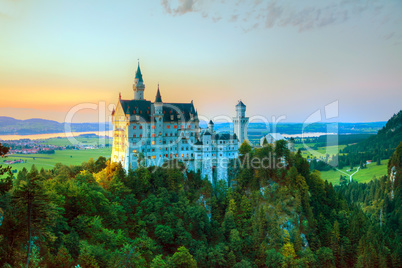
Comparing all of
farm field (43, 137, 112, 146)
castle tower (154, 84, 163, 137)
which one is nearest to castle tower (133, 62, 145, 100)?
castle tower (154, 84, 163, 137)

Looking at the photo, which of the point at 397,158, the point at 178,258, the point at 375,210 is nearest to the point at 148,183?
the point at 178,258

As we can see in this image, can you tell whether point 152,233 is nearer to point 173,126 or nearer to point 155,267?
point 155,267

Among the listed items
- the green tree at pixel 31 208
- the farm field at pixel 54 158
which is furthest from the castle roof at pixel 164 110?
the green tree at pixel 31 208

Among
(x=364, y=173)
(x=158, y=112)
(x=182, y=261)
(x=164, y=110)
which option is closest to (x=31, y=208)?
(x=182, y=261)

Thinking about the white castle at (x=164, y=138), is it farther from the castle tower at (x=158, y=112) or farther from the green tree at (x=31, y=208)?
the green tree at (x=31, y=208)

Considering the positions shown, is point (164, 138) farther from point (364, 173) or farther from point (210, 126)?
point (364, 173)

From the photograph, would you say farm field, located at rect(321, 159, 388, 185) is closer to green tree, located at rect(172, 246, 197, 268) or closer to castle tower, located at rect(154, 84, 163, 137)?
castle tower, located at rect(154, 84, 163, 137)
